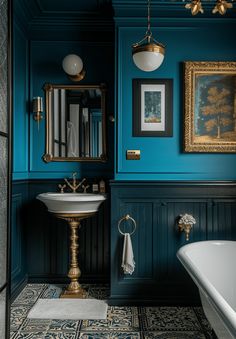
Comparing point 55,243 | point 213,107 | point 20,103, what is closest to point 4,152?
point 20,103

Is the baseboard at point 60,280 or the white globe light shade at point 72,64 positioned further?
the baseboard at point 60,280

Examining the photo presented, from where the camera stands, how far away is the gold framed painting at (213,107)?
2953 mm

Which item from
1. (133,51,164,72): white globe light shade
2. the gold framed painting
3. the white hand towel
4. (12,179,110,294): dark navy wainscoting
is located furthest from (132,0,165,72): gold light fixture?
(12,179,110,294): dark navy wainscoting

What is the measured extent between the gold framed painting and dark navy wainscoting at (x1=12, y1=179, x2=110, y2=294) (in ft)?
3.83

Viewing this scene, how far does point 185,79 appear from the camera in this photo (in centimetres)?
294

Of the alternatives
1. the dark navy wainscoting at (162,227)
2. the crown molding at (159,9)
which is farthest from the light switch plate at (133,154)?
the crown molding at (159,9)

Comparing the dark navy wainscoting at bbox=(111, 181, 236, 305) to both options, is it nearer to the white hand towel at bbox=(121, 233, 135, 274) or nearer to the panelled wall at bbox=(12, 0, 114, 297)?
the white hand towel at bbox=(121, 233, 135, 274)

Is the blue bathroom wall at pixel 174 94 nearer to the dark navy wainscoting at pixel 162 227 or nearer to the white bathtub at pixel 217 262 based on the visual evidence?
the dark navy wainscoting at pixel 162 227

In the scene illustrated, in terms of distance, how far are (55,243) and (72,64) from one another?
176 centimetres

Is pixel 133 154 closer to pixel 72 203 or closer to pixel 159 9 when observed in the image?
pixel 72 203

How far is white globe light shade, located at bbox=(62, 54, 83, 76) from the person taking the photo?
322 centimetres

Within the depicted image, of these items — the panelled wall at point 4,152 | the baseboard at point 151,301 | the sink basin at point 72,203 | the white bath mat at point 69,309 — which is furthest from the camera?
the baseboard at point 151,301

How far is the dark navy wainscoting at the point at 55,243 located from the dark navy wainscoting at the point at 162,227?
0.52 meters

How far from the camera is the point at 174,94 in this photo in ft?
9.75
